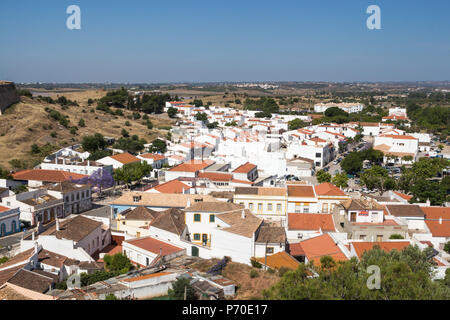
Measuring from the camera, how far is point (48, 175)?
37.3m

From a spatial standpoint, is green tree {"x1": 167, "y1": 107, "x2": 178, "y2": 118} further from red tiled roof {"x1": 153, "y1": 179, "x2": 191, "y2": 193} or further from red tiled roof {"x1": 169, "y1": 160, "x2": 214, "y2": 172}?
red tiled roof {"x1": 153, "y1": 179, "x2": 191, "y2": 193}

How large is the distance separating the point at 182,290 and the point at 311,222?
12.7 meters

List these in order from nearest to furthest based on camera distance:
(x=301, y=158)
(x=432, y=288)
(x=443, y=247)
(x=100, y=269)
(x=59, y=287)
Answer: (x=432, y=288) < (x=59, y=287) < (x=100, y=269) < (x=443, y=247) < (x=301, y=158)

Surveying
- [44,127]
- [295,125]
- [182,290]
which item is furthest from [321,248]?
[295,125]

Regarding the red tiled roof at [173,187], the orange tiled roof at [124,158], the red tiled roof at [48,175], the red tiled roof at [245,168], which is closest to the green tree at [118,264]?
the red tiled roof at [173,187]

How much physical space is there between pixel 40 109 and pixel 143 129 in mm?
15448

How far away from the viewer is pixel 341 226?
75.4ft

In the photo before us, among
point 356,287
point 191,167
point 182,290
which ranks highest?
point 356,287

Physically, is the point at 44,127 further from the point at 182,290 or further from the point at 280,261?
the point at 182,290

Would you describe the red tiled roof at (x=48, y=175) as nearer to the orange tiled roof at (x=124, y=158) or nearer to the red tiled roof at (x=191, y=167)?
the orange tiled roof at (x=124, y=158)

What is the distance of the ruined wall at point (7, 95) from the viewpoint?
63.4 m

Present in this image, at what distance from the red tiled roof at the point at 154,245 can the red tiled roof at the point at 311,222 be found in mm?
6635
